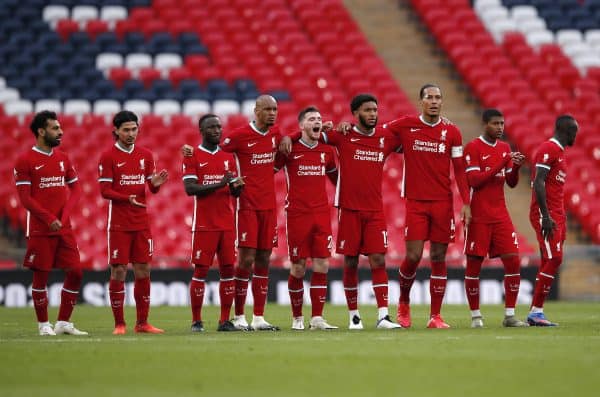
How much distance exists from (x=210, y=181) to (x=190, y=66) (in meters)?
15.2

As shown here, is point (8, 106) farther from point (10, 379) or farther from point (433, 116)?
point (10, 379)

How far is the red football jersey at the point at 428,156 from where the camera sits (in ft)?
44.5

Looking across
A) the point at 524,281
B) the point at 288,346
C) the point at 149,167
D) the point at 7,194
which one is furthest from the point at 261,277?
the point at 7,194

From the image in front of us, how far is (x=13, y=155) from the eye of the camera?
25062 millimetres

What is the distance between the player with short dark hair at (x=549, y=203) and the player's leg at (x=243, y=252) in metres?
3.27

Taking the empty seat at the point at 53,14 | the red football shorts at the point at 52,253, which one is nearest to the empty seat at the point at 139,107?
the empty seat at the point at 53,14

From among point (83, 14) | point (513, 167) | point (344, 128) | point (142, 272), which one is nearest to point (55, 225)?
point (142, 272)

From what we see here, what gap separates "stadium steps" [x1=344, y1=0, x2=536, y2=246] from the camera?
27.7 meters

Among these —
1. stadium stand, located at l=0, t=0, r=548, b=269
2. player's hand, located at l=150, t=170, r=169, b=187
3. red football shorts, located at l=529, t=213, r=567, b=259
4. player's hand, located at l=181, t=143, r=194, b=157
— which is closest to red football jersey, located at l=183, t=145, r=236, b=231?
player's hand, located at l=181, t=143, r=194, b=157

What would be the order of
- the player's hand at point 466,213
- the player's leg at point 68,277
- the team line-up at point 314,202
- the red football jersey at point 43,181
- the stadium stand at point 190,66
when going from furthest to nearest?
the stadium stand at point 190,66
the player's hand at point 466,213
the team line-up at point 314,202
the player's leg at point 68,277
the red football jersey at point 43,181

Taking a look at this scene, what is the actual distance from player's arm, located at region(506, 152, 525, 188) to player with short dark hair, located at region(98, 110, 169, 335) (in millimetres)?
3921

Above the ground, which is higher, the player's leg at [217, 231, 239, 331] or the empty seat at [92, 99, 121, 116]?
the empty seat at [92, 99, 121, 116]

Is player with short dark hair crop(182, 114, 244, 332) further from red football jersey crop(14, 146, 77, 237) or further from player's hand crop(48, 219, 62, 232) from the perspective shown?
player's hand crop(48, 219, 62, 232)

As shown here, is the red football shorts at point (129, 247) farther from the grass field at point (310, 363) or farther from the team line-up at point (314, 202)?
the grass field at point (310, 363)
